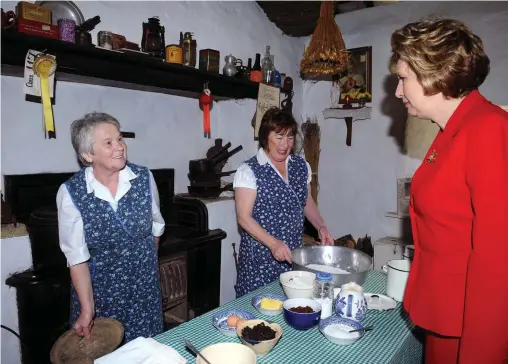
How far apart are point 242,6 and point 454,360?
12.1ft

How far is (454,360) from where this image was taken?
3.99ft

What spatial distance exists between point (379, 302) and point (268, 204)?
3.17 ft

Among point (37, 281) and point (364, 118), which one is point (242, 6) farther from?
point (37, 281)

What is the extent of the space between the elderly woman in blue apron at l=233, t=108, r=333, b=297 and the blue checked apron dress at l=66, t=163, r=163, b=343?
612 millimetres

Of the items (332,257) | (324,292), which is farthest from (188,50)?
(324,292)

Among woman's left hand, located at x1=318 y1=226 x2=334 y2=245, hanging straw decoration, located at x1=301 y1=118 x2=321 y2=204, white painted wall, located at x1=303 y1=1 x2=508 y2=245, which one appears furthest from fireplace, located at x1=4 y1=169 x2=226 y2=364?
white painted wall, located at x1=303 y1=1 x2=508 y2=245

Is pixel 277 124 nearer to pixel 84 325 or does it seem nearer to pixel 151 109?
pixel 151 109

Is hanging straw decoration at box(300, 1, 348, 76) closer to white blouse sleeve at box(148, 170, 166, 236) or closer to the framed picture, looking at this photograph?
the framed picture

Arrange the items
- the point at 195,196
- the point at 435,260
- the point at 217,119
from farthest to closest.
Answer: the point at 217,119 → the point at 195,196 → the point at 435,260

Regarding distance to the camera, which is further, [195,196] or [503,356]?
[195,196]

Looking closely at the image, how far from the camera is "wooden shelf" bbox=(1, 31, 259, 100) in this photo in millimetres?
2066

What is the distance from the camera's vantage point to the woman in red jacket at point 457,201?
1.03m

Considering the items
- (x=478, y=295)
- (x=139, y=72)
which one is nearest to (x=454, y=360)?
(x=478, y=295)

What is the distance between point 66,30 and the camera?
89.7 inches
